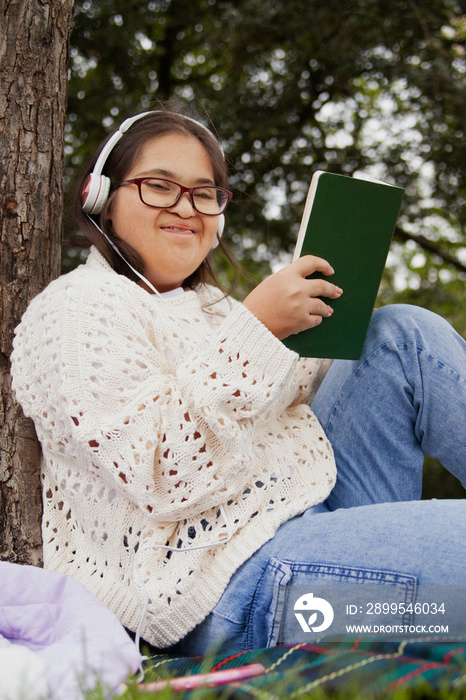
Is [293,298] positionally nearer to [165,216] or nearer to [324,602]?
[165,216]

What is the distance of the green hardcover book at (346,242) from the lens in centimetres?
155

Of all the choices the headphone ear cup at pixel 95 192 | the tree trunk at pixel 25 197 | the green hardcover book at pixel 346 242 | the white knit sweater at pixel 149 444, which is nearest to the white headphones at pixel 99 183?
the headphone ear cup at pixel 95 192

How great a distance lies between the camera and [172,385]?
1366 mm

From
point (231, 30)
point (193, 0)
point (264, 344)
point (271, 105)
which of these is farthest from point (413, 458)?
point (193, 0)

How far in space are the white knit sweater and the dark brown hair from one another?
0.73 ft

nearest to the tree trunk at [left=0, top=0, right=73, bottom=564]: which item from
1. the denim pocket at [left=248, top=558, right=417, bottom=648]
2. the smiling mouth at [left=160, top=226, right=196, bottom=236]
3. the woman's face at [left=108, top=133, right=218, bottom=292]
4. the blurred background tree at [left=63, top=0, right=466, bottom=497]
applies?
the woman's face at [left=108, top=133, right=218, bottom=292]

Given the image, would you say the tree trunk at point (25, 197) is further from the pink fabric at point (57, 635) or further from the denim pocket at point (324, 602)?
the denim pocket at point (324, 602)

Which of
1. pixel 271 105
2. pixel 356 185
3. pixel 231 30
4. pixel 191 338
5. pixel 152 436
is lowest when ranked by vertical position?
pixel 152 436

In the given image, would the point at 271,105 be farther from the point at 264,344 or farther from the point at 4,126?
the point at 264,344

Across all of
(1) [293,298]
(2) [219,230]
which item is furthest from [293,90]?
(1) [293,298]

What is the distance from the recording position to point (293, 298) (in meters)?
1.46

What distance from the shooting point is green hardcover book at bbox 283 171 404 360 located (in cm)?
155

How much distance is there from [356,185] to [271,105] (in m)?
2.36

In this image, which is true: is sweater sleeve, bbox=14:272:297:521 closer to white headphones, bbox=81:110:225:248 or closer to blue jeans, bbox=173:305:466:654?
blue jeans, bbox=173:305:466:654
